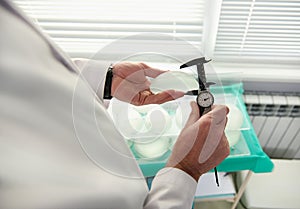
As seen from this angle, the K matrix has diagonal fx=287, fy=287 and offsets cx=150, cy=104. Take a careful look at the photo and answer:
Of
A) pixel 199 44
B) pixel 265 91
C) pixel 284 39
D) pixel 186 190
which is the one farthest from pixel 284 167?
pixel 186 190

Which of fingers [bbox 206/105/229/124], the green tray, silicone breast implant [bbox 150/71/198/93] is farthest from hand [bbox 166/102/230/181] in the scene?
the green tray

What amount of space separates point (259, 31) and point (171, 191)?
1.05 m

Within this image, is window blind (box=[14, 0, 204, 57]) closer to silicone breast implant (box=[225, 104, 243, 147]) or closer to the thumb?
silicone breast implant (box=[225, 104, 243, 147])

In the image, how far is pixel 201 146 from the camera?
2.25 feet

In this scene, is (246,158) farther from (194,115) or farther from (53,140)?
(53,140)

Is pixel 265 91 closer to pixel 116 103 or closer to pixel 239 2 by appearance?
pixel 239 2

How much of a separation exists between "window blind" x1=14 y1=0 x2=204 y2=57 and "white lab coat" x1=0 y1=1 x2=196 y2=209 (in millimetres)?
840

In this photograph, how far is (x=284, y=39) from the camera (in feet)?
4.56

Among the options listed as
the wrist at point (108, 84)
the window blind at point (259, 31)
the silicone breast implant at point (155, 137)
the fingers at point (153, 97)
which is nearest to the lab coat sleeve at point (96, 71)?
the wrist at point (108, 84)

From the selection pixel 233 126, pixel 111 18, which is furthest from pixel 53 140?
pixel 111 18

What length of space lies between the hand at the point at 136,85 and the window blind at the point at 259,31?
62cm

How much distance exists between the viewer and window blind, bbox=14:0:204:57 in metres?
1.34

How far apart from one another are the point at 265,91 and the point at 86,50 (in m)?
0.97

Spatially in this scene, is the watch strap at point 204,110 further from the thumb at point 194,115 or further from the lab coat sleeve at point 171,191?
the lab coat sleeve at point 171,191
